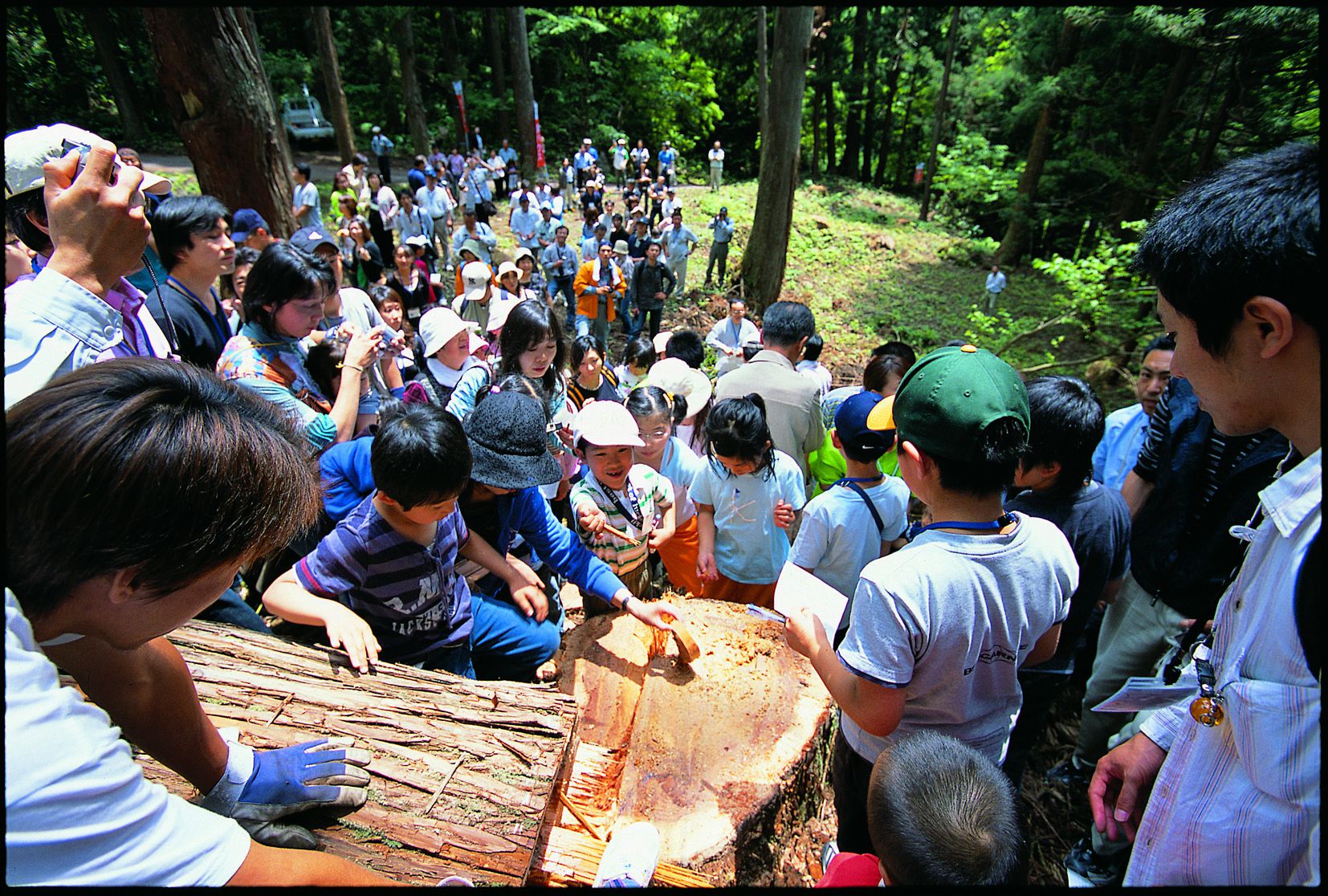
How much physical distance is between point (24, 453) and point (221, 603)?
75.1 inches

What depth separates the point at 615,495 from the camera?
131 inches

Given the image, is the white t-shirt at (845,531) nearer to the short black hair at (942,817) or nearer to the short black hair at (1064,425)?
the short black hair at (1064,425)

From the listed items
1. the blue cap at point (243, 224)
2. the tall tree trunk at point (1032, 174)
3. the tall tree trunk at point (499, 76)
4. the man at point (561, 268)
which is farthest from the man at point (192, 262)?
the tall tree trunk at point (499, 76)

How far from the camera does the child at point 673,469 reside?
3766mm

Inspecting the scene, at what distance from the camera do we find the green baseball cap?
162 cm

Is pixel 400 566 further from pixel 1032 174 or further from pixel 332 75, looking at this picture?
pixel 1032 174

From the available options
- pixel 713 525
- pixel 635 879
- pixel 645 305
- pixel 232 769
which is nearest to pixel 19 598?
pixel 232 769

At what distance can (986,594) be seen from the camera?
171cm

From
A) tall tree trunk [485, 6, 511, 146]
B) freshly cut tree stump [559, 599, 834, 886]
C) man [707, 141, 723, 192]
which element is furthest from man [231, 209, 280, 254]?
tall tree trunk [485, 6, 511, 146]

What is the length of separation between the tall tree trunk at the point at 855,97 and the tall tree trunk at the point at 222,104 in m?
28.6

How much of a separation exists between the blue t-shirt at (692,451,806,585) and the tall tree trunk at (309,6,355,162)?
16.2 m

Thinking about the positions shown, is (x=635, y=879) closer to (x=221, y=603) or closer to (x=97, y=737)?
(x=97, y=737)

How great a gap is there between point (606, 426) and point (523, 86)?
20617 mm

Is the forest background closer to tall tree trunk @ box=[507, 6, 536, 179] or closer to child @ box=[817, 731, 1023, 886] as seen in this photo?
tall tree trunk @ box=[507, 6, 536, 179]
